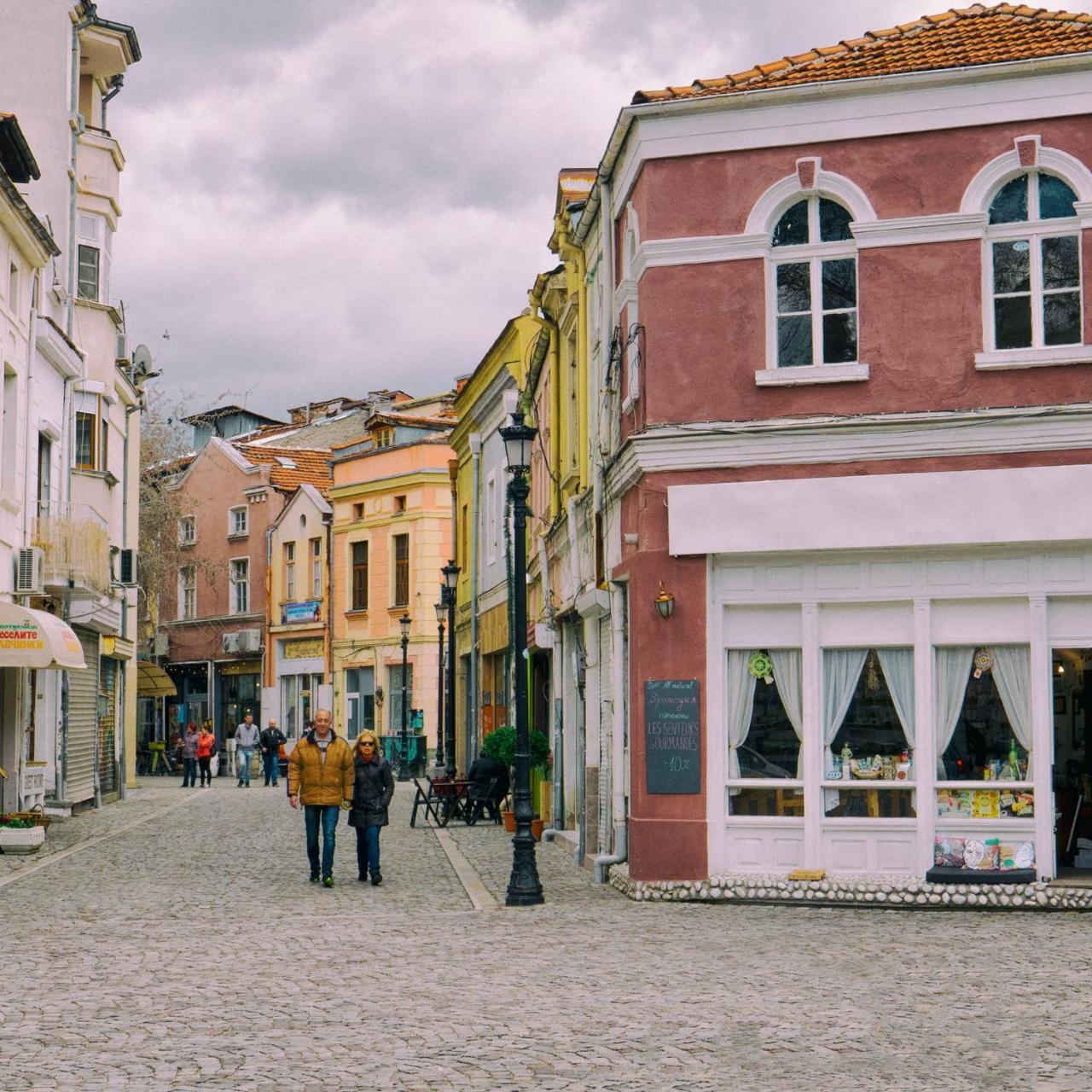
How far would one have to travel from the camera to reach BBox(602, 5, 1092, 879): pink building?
49.6 feet

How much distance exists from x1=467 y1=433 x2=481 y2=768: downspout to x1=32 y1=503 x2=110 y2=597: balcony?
30.8ft

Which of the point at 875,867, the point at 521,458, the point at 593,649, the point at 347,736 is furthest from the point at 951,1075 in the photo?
the point at 347,736

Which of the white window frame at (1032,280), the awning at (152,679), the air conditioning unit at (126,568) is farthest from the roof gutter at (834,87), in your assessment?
the awning at (152,679)

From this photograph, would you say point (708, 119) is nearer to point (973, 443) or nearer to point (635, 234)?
point (635, 234)

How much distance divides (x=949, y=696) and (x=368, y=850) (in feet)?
19.6

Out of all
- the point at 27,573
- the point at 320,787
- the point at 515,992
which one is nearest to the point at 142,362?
the point at 27,573

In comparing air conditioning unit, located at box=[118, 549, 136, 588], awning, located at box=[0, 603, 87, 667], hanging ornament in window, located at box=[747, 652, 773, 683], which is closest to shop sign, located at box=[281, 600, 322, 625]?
air conditioning unit, located at box=[118, 549, 136, 588]

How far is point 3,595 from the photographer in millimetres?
23578

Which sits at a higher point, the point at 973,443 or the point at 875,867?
the point at 973,443

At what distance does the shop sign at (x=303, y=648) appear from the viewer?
53.4 m

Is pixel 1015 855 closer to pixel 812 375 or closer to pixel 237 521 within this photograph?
pixel 812 375

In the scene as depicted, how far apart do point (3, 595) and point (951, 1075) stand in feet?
60.1

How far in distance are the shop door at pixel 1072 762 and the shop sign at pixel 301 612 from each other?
122 ft

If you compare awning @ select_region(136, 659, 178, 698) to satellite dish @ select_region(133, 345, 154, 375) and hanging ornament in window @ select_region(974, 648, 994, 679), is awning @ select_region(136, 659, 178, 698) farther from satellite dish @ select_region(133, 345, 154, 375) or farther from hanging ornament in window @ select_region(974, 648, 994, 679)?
hanging ornament in window @ select_region(974, 648, 994, 679)
